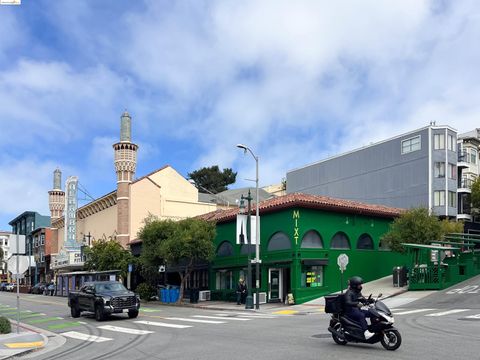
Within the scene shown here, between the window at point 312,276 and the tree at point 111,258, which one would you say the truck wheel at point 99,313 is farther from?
the tree at point 111,258

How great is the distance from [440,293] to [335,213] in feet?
26.1

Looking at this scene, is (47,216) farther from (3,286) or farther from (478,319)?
(478,319)

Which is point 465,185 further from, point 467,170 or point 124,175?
point 124,175

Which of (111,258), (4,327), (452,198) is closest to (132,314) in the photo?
(4,327)

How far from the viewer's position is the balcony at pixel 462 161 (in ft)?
194

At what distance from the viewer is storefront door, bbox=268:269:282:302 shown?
3256 cm

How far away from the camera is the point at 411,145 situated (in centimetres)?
5603

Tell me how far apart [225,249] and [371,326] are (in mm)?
25751

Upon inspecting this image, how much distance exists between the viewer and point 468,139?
61.6 m

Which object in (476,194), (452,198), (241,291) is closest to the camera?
(241,291)

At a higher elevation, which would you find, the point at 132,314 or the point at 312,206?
the point at 312,206

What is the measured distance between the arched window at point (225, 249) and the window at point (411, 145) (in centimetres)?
2724

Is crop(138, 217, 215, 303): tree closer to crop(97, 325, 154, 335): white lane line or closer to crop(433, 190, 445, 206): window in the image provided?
crop(97, 325, 154, 335): white lane line

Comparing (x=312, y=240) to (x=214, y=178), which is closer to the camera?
(x=312, y=240)
